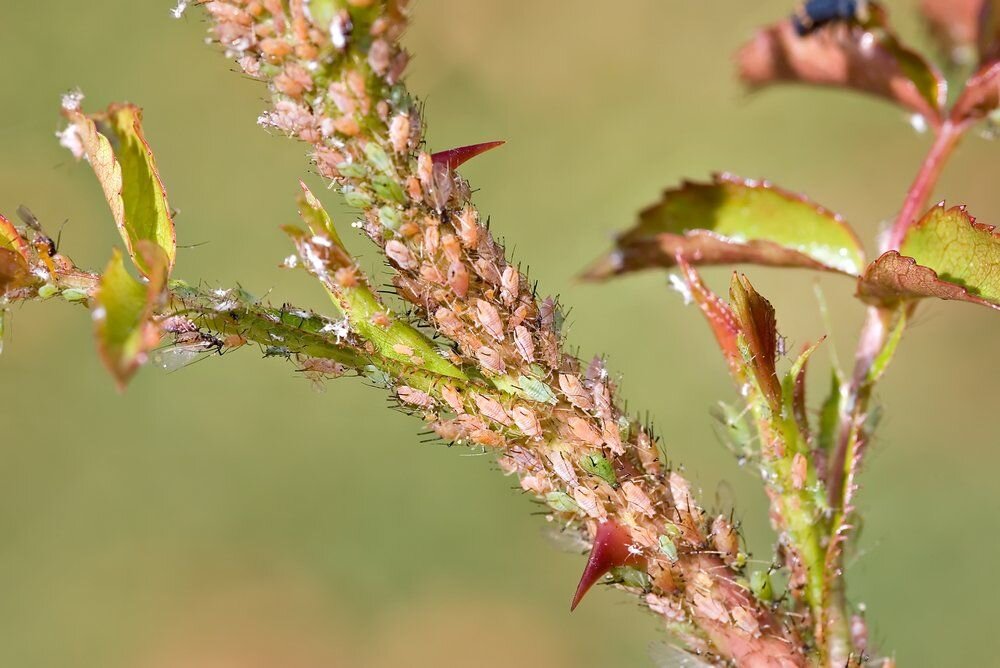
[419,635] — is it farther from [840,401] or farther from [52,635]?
[840,401]

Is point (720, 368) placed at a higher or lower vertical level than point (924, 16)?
higher

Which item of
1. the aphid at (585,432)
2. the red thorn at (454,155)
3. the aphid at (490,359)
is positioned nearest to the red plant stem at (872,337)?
the aphid at (585,432)

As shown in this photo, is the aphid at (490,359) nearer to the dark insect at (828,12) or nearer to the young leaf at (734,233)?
the young leaf at (734,233)

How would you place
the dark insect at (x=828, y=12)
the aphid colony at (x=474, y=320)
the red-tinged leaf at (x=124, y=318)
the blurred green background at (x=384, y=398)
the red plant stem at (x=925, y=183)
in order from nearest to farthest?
the red-tinged leaf at (x=124, y=318) → the aphid colony at (x=474, y=320) → the red plant stem at (x=925, y=183) → the dark insect at (x=828, y=12) → the blurred green background at (x=384, y=398)

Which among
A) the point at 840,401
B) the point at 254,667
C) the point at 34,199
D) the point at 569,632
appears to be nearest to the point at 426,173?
the point at 840,401

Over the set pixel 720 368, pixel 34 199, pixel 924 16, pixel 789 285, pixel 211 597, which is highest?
pixel 34 199

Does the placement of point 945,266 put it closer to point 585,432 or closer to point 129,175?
point 585,432
